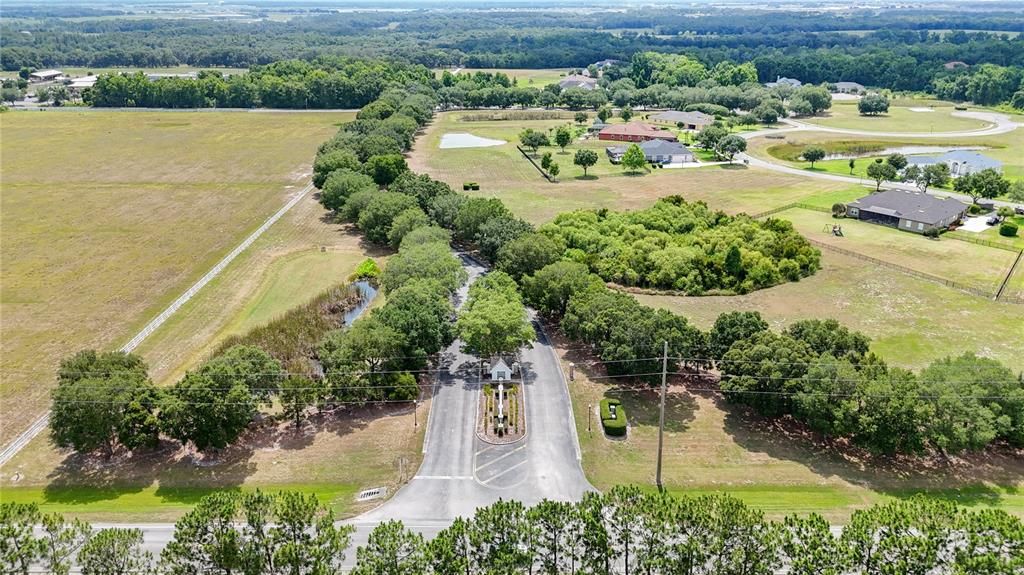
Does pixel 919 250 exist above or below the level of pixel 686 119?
below

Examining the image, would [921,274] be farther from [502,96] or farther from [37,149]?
[37,149]

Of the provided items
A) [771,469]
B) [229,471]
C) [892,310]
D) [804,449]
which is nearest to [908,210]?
[892,310]

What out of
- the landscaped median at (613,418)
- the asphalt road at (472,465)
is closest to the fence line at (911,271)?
the landscaped median at (613,418)

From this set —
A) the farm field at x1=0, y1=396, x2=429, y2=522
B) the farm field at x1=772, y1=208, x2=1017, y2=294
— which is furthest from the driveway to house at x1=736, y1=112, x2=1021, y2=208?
the farm field at x1=0, y1=396, x2=429, y2=522

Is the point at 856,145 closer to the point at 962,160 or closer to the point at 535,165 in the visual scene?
the point at 962,160

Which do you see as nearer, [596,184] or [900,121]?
[596,184]

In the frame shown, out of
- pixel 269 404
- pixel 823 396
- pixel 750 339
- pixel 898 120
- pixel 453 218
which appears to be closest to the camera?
pixel 823 396

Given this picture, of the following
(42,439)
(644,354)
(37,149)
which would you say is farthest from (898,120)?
(37,149)
